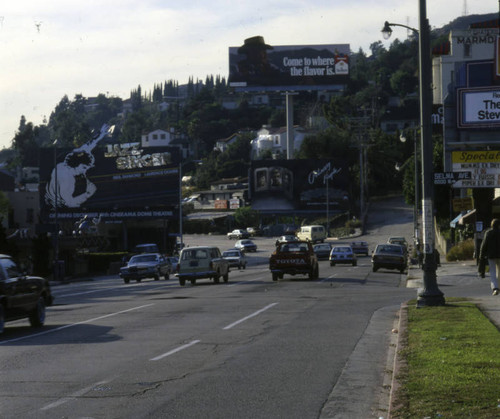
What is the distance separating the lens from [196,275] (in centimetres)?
3775

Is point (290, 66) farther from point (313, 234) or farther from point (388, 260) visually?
point (388, 260)

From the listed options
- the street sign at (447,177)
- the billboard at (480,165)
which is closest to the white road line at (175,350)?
the street sign at (447,177)

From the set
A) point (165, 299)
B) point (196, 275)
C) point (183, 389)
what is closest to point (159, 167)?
point (196, 275)

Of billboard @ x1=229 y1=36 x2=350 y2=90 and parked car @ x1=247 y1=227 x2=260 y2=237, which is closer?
parked car @ x1=247 y1=227 x2=260 y2=237

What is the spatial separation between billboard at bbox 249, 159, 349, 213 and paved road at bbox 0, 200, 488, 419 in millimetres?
87847

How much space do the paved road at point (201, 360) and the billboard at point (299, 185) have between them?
8785cm

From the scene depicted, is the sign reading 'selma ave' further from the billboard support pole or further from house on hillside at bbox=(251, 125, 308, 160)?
house on hillside at bbox=(251, 125, 308, 160)

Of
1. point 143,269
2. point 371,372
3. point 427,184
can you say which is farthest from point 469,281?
point 371,372

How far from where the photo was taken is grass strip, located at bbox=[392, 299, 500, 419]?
352 inches

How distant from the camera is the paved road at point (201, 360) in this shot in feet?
33.3

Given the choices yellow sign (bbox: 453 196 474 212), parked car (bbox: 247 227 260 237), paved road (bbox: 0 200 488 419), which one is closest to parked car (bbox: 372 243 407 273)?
yellow sign (bbox: 453 196 474 212)

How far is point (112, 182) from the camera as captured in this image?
98062 millimetres

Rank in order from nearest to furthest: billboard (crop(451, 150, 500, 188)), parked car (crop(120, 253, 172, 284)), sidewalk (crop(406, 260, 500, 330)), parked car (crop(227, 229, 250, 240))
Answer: sidewalk (crop(406, 260, 500, 330)) → billboard (crop(451, 150, 500, 188)) → parked car (crop(120, 253, 172, 284)) → parked car (crop(227, 229, 250, 240))

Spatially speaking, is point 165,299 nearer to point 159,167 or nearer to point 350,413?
point 350,413
